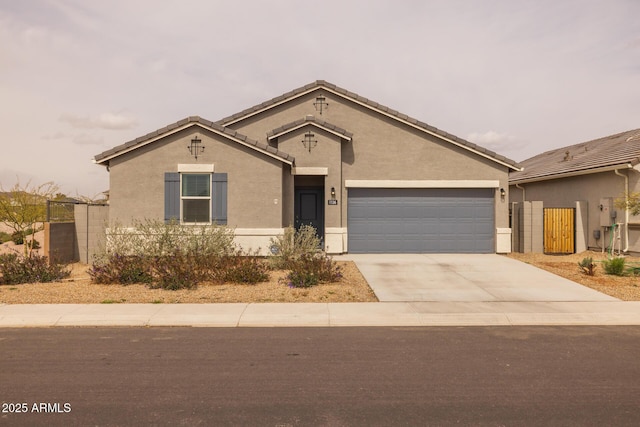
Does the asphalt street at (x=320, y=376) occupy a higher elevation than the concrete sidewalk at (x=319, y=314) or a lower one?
lower

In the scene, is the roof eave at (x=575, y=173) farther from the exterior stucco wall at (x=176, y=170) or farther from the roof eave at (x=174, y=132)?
the exterior stucco wall at (x=176, y=170)

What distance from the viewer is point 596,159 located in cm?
1803

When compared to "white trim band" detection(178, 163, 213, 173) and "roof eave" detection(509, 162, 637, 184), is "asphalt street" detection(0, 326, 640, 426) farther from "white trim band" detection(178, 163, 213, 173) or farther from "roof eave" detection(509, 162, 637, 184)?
"roof eave" detection(509, 162, 637, 184)

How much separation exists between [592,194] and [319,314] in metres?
14.8

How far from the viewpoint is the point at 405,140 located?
54.7ft

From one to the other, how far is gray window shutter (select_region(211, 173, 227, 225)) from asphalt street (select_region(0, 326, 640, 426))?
715 centimetres

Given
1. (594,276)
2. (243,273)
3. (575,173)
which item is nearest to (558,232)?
(575,173)

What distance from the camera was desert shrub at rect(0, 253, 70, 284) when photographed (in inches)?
414

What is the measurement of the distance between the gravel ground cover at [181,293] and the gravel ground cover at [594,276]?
5463 mm

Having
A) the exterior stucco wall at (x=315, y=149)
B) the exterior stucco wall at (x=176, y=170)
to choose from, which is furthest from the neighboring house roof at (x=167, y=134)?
the exterior stucco wall at (x=315, y=149)

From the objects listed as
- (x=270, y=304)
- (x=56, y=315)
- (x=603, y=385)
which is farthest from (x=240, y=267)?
(x=603, y=385)

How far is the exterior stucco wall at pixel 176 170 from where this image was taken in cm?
1412

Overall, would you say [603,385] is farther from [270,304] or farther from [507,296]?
[270,304]

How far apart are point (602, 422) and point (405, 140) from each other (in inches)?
530
